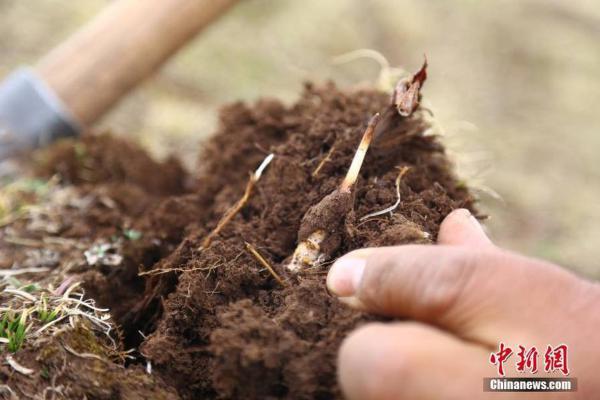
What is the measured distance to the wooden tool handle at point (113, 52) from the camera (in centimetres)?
254

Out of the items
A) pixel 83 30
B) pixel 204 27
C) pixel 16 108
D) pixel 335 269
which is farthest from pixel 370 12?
pixel 335 269

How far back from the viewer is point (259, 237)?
1335mm

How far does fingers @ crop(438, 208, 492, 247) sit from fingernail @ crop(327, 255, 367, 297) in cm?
24

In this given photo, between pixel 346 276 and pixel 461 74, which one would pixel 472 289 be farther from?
pixel 461 74

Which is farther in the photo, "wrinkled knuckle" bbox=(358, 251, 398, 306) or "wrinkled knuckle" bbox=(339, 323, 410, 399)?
"wrinkled knuckle" bbox=(358, 251, 398, 306)

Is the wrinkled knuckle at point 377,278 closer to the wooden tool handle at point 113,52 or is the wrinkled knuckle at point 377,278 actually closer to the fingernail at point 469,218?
the fingernail at point 469,218

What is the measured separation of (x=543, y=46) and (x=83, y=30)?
14.6ft

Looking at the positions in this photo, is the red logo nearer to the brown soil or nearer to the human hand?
the human hand

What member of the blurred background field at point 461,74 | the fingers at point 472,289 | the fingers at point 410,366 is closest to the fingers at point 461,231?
the fingers at point 472,289

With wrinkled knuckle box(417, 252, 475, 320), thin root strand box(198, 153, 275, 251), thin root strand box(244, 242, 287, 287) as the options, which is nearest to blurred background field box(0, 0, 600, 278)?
thin root strand box(198, 153, 275, 251)

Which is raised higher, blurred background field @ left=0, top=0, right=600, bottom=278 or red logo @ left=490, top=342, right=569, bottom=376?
blurred background field @ left=0, top=0, right=600, bottom=278

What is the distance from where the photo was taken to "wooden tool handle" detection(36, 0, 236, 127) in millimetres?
2545

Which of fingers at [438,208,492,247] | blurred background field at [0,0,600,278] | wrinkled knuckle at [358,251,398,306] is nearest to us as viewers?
wrinkled knuckle at [358,251,398,306]

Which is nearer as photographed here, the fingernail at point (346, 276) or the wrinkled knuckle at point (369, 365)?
the wrinkled knuckle at point (369, 365)
